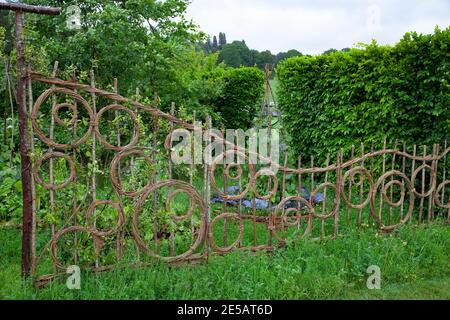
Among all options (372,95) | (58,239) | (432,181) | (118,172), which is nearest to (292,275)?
(118,172)

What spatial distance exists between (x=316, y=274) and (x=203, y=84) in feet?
22.4

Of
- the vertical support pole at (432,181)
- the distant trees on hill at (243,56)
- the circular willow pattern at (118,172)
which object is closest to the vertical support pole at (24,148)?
the circular willow pattern at (118,172)

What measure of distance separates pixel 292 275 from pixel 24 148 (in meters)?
2.37

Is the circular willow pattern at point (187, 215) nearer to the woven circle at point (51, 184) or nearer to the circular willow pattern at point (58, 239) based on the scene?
the circular willow pattern at point (58, 239)

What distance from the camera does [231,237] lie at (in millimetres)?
4852

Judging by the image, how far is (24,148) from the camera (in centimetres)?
317

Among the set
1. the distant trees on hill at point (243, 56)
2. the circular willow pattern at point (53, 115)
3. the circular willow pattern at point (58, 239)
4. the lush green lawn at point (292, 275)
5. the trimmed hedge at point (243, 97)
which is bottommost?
the lush green lawn at point (292, 275)

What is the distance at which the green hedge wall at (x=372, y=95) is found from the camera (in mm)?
5246

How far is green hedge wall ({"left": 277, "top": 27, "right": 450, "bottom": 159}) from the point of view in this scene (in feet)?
17.2

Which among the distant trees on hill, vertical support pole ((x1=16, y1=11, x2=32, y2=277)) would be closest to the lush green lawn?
vertical support pole ((x1=16, y1=11, x2=32, y2=277))

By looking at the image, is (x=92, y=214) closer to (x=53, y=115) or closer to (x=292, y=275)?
(x=53, y=115)
